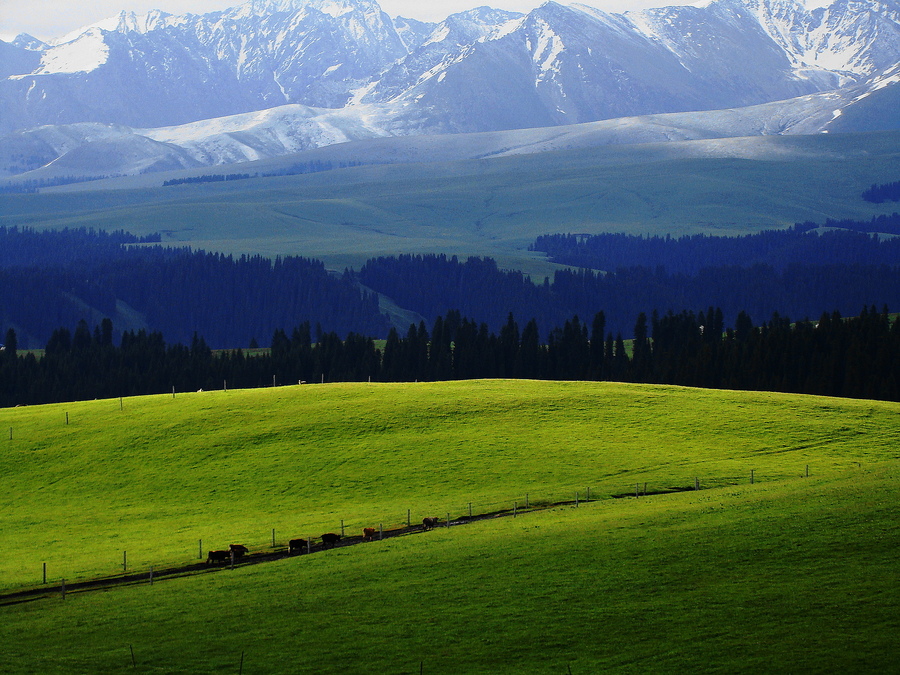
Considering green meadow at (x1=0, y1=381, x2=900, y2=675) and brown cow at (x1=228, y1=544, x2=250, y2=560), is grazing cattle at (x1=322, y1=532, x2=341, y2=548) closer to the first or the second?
green meadow at (x1=0, y1=381, x2=900, y2=675)

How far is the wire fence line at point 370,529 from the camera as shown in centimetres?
5472

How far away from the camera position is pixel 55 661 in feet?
141

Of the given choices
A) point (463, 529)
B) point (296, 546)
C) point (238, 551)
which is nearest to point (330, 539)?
point (296, 546)

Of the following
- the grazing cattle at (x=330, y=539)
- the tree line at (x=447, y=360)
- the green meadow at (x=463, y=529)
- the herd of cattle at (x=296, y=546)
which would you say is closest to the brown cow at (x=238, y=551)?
the herd of cattle at (x=296, y=546)

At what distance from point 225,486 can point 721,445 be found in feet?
111

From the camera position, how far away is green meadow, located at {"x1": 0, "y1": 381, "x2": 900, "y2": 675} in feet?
141

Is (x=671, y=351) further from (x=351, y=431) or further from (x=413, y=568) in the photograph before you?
(x=413, y=568)

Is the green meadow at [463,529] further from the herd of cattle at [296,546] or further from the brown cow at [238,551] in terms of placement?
the brown cow at [238,551]

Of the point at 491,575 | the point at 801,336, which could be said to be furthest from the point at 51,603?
the point at 801,336

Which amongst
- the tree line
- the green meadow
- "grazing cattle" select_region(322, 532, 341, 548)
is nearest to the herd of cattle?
"grazing cattle" select_region(322, 532, 341, 548)

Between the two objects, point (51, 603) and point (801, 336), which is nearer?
point (51, 603)

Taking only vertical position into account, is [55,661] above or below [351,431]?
below

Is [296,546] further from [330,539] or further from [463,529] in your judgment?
[463,529]

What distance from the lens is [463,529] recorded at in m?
61.2
